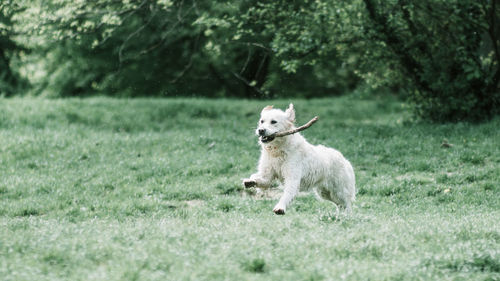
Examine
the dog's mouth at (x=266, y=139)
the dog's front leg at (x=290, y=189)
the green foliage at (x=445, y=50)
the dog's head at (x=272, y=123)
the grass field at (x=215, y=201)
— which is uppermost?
the green foliage at (x=445, y=50)

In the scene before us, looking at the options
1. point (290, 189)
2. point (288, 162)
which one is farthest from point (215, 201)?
point (290, 189)

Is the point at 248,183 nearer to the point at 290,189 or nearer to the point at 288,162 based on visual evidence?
the point at 290,189

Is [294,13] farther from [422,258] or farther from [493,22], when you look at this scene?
[422,258]

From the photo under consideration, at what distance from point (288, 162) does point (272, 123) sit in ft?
1.91

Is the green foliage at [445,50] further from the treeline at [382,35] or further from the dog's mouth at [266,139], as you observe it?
the dog's mouth at [266,139]

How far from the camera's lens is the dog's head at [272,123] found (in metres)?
7.53

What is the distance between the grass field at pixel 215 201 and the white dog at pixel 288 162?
20.6 inches

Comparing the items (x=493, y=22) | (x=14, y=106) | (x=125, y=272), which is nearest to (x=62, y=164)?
(x=14, y=106)

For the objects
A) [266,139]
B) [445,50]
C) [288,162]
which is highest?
[445,50]

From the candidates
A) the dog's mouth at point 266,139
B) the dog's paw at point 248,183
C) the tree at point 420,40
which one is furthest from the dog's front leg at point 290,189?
the tree at point 420,40

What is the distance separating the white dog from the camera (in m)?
7.63

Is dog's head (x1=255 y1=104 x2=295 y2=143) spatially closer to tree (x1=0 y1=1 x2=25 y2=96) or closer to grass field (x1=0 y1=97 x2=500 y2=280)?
grass field (x1=0 y1=97 x2=500 y2=280)

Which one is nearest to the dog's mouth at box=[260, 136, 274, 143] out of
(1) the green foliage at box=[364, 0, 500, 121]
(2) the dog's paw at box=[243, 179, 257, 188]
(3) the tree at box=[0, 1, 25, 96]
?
(2) the dog's paw at box=[243, 179, 257, 188]

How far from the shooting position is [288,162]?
780cm
